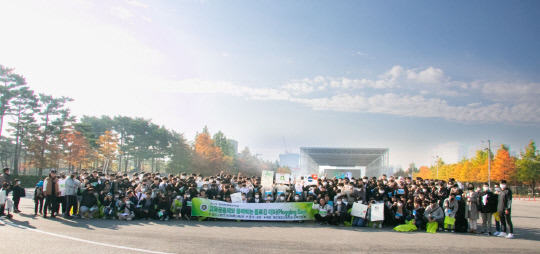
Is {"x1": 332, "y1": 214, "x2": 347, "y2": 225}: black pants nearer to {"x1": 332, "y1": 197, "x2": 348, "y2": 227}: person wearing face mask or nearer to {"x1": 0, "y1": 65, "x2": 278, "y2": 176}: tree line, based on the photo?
{"x1": 332, "y1": 197, "x2": 348, "y2": 227}: person wearing face mask

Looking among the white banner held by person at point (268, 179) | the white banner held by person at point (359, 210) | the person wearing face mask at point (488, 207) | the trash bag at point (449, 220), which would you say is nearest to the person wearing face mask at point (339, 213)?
the white banner held by person at point (359, 210)

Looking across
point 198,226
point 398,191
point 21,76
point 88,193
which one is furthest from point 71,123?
point 398,191

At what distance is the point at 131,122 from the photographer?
6412 centimetres

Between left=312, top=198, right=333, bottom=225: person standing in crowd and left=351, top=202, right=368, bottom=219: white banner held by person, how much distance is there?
90 cm

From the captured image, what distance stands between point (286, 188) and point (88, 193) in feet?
27.6

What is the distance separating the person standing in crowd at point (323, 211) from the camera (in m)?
13.8

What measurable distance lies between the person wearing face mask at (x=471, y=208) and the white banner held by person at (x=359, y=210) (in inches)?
142

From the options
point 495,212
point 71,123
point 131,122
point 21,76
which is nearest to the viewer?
point 495,212

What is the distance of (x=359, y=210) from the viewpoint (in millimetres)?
13547

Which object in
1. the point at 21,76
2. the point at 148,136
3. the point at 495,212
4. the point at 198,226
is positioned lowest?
the point at 198,226

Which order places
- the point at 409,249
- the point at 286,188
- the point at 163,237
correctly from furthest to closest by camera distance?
the point at 286,188 < the point at 163,237 < the point at 409,249

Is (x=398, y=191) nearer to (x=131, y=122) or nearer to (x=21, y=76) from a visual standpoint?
(x=21, y=76)

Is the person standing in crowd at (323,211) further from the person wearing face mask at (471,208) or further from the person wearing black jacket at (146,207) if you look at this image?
the person wearing black jacket at (146,207)

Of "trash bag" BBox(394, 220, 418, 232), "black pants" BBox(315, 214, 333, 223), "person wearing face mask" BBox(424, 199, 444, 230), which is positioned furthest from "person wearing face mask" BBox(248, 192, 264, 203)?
"person wearing face mask" BBox(424, 199, 444, 230)
